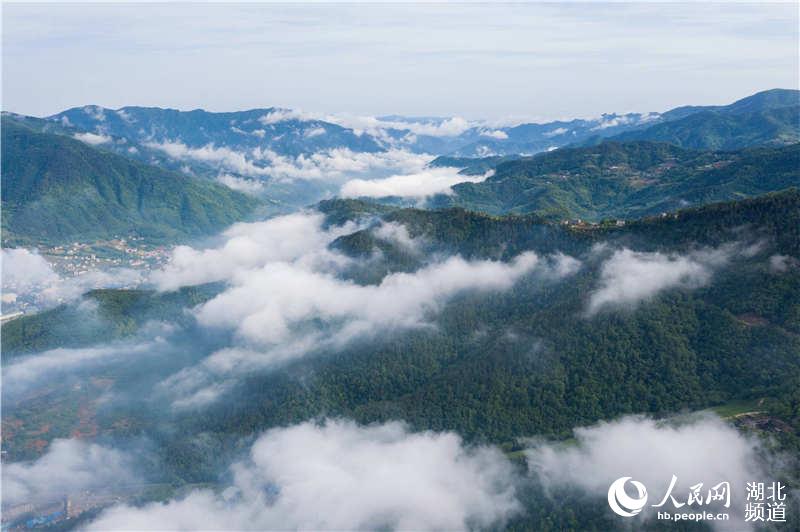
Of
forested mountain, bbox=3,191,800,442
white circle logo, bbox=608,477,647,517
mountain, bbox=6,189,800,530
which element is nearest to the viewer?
white circle logo, bbox=608,477,647,517

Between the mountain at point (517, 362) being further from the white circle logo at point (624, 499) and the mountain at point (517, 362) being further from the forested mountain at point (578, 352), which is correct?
the white circle logo at point (624, 499)

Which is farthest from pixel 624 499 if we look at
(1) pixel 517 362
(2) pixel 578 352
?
(1) pixel 517 362

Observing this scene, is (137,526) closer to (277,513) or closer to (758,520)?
(277,513)

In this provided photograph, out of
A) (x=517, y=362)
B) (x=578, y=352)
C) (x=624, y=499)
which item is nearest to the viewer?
Answer: (x=624, y=499)

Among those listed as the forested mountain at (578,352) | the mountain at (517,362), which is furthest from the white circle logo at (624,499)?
the forested mountain at (578,352)

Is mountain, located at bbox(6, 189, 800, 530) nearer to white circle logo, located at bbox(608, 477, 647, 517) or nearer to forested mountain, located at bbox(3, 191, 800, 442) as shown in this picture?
forested mountain, located at bbox(3, 191, 800, 442)

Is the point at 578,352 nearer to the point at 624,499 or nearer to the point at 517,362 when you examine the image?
the point at 517,362

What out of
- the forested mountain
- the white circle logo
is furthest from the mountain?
the white circle logo

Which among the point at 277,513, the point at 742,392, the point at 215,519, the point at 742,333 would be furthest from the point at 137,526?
the point at 742,333
